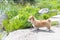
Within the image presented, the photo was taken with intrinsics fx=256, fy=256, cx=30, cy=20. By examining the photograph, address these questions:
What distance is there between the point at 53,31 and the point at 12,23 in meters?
1.48

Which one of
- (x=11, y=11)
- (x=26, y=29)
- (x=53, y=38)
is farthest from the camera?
(x=11, y=11)

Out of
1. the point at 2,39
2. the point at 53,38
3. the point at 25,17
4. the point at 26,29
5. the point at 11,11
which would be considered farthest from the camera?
the point at 11,11

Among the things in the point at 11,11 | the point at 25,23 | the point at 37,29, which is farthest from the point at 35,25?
the point at 11,11

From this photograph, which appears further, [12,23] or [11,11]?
[11,11]

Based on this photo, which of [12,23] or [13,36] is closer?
[13,36]

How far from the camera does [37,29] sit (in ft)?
24.7

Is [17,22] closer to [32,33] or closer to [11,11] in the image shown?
[32,33]

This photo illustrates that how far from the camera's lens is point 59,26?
27.2 ft

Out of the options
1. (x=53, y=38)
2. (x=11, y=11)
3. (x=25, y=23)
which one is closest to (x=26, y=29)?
(x=25, y=23)

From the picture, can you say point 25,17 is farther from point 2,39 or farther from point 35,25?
point 2,39

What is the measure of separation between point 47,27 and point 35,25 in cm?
36

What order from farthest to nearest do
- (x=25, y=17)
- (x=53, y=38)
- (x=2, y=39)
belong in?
(x=25, y=17) → (x=2, y=39) → (x=53, y=38)

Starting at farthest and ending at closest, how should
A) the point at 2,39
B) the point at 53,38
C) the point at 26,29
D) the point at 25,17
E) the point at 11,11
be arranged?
the point at 11,11, the point at 25,17, the point at 26,29, the point at 2,39, the point at 53,38

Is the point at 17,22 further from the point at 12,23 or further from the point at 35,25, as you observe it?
the point at 35,25
